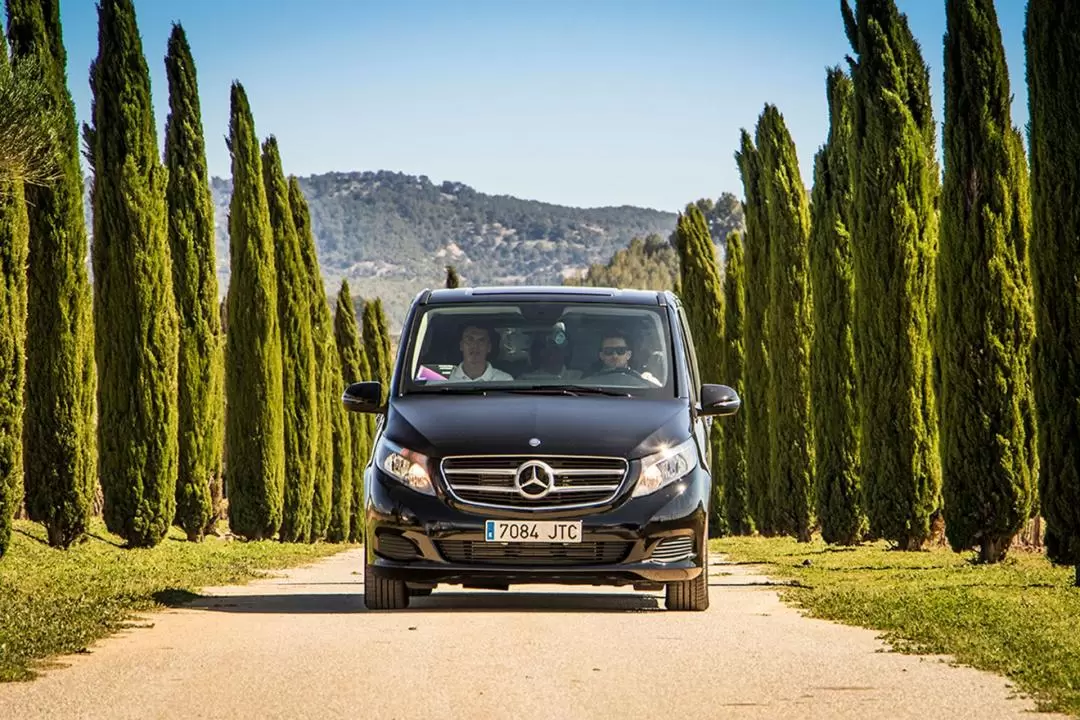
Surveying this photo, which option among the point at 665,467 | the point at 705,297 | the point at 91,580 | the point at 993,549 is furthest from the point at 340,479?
the point at 665,467

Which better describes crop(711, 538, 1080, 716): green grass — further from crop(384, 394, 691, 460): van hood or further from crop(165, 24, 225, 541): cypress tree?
crop(165, 24, 225, 541): cypress tree

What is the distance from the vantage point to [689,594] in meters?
11.8

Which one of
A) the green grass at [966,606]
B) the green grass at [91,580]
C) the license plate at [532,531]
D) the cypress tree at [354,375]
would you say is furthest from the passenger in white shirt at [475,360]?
the cypress tree at [354,375]

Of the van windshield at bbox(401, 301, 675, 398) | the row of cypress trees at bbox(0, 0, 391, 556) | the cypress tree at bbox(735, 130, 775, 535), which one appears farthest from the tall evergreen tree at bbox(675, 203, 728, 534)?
A: the van windshield at bbox(401, 301, 675, 398)

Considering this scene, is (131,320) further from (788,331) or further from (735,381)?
(735,381)

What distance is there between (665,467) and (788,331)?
Result: 21.4 m

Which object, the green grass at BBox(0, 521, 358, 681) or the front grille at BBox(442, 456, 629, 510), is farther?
the front grille at BBox(442, 456, 629, 510)

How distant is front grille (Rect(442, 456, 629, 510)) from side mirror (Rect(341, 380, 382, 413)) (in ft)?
3.55

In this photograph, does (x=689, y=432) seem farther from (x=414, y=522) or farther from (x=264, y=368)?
(x=264, y=368)

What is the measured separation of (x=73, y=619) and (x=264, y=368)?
21.1 meters

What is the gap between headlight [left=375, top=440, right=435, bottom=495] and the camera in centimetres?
1106

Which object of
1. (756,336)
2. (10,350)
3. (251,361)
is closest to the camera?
(10,350)

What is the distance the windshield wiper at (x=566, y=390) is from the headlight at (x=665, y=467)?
77 centimetres

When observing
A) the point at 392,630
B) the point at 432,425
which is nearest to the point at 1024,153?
the point at 432,425
